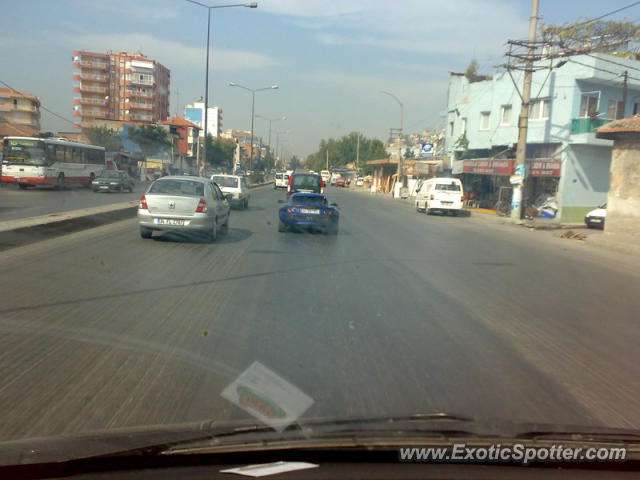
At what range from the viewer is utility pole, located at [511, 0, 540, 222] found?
2649cm

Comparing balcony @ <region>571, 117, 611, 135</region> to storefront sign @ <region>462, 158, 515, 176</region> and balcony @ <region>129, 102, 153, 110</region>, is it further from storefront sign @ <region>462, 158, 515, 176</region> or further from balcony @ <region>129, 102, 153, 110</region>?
balcony @ <region>129, 102, 153, 110</region>

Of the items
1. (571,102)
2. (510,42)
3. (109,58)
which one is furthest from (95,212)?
(109,58)

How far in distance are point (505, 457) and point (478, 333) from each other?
4.15 metres

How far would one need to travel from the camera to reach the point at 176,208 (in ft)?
44.7

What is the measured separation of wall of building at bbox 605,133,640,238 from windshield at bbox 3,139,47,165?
2873cm

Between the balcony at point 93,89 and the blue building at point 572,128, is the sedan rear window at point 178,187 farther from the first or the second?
the balcony at point 93,89

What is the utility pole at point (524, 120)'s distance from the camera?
1043 inches

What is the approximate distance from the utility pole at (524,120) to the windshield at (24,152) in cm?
2552

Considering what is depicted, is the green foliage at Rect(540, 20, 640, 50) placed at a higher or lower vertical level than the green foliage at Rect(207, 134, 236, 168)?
higher

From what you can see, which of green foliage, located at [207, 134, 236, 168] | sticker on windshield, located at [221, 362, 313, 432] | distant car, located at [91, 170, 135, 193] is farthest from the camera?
green foliage, located at [207, 134, 236, 168]

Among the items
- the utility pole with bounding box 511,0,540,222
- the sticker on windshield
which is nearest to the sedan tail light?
the sticker on windshield

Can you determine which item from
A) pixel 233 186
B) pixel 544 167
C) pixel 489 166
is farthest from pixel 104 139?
pixel 544 167

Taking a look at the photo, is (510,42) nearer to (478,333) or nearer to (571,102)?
(571,102)

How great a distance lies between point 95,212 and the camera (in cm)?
1817
